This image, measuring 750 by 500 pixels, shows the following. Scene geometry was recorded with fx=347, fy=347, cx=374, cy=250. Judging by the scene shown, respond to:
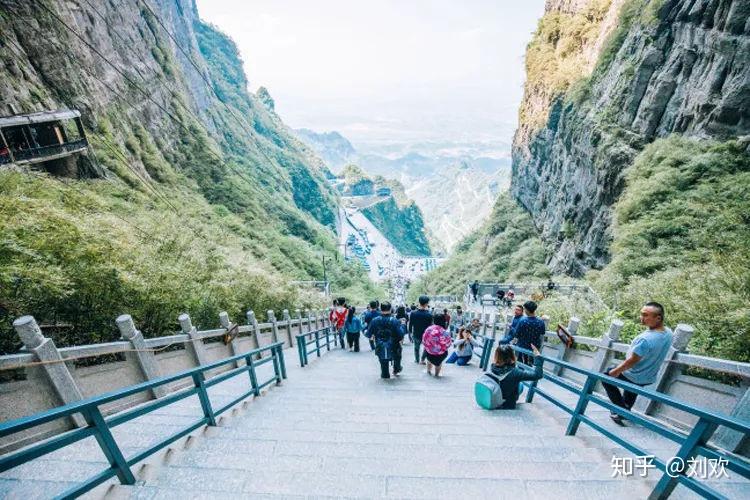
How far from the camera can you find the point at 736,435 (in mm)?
3541

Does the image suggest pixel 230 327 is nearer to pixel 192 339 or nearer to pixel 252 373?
pixel 192 339

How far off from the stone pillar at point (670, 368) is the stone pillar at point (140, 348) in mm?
6996

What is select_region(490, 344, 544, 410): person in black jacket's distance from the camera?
16.0 feet

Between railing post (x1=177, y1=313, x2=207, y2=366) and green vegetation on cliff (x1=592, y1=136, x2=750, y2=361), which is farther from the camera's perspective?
railing post (x1=177, y1=313, x2=207, y2=366)

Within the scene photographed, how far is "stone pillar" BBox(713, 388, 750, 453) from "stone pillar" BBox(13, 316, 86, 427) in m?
7.14

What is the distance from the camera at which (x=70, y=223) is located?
5.92 metres

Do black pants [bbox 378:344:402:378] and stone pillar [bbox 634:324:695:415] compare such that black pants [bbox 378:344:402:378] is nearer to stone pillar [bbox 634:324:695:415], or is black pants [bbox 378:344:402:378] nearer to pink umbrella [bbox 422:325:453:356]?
pink umbrella [bbox 422:325:453:356]

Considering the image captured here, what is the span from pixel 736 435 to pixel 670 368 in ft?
3.62

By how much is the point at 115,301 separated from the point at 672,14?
2819 centimetres

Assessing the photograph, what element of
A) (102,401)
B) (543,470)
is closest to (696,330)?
(543,470)

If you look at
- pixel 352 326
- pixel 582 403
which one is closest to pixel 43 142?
pixel 352 326

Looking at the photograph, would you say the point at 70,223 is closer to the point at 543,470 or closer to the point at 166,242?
the point at 166,242

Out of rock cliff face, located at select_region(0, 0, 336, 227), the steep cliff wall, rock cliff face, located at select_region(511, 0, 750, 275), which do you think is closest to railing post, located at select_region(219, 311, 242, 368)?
the steep cliff wall

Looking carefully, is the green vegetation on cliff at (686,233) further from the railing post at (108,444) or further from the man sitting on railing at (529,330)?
the railing post at (108,444)
